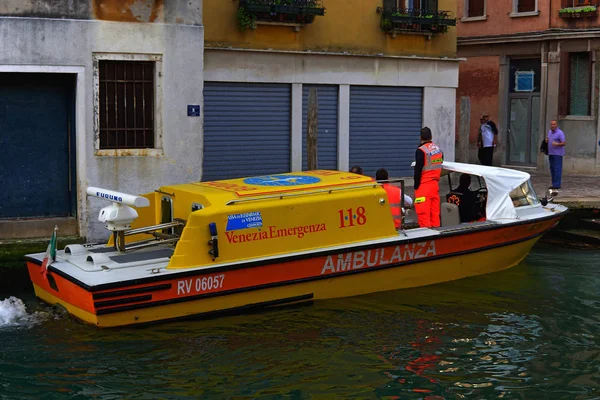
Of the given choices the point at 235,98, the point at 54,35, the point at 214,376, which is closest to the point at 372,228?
the point at 214,376

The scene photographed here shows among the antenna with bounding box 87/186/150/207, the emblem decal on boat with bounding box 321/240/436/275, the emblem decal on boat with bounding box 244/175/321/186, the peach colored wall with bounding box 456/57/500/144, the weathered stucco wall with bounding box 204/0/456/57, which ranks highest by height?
the weathered stucco wall with bounding box 204/0/456/57

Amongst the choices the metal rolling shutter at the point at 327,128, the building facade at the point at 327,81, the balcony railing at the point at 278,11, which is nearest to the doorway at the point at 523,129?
the building facade at the point at 327,81

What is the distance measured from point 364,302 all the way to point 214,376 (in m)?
3.01

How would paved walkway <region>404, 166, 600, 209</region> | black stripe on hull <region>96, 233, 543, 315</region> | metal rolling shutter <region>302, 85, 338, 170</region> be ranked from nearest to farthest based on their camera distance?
1. black stripe on hull <region>96, 233, 543, 315</region>
2. paved walkway <region>404, 166, 600, 209</region>
3. metal rolling shutter <region>302, 85, 338, 170</region>

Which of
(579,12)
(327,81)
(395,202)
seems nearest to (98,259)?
(395,202)

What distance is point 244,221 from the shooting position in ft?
35.3

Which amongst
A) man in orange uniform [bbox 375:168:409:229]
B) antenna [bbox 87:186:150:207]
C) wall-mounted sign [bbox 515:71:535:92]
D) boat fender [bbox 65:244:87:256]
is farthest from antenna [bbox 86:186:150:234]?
wall-mounted sign [bbox 515:71:535:92]

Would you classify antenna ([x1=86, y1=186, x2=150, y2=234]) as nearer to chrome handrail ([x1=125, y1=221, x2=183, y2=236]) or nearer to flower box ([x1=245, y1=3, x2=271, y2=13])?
chrome handrail ([x1=125, y1=221, x2=183, y2=236])

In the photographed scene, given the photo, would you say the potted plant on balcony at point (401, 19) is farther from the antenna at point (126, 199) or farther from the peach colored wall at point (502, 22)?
the antenna at point (126, 199)

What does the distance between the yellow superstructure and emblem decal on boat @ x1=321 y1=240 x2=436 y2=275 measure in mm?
176

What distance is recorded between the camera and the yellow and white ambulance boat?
10.3 m

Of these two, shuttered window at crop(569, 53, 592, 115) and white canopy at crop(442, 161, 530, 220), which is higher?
shuttered window at crop(569, 53, 592, 115)

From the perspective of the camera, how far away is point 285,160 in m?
18.2

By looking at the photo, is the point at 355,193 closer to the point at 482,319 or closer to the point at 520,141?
the point at 482,319
